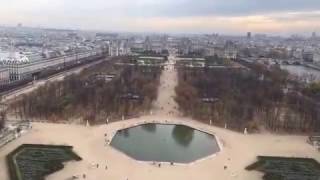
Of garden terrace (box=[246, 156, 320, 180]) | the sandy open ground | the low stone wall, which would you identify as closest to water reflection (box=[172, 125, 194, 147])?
the sandy open ground

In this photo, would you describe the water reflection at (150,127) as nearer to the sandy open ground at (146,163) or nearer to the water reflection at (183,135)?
the sandy open ground at (146,163)

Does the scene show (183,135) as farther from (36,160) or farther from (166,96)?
(166,96)

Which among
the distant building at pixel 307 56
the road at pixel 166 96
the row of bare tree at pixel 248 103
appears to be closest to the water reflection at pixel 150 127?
the road at pixel 166 96

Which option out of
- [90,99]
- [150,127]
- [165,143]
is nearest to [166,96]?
[90,99]

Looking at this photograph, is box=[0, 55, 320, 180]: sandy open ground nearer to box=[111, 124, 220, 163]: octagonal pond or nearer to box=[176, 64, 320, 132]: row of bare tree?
box=[111, 124, 220, 163]: octagonal pond

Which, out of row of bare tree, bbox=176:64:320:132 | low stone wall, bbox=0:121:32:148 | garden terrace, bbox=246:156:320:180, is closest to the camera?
garden terrace, bbox=246:156:320:180
